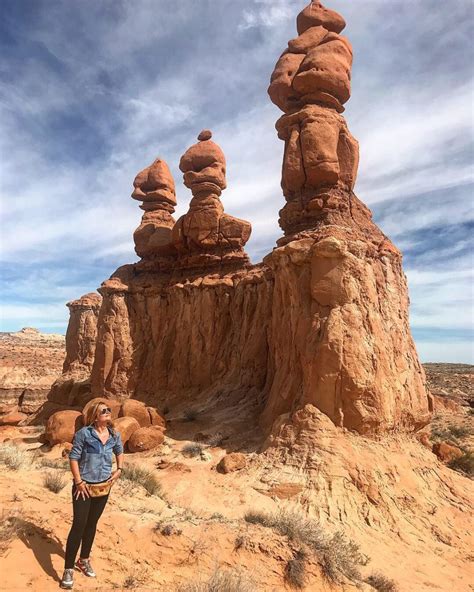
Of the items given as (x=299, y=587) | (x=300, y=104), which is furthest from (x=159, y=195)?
(x=299, y=587)

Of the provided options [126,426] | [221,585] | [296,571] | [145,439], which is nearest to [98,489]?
[221,585]

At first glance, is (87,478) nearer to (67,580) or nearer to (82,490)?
(82,490)

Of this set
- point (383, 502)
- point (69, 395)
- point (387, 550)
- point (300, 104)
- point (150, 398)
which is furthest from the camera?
point (69, 395)

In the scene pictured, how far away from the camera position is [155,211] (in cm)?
2489

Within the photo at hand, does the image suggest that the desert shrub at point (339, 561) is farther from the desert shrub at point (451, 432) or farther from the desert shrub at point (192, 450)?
the desert shrub at point (451, 432)

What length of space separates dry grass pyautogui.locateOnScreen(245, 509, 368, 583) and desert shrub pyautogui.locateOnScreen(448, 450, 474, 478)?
7.32 meters

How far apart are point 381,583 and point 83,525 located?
4.71m

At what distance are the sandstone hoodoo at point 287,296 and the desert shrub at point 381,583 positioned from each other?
4.11 m

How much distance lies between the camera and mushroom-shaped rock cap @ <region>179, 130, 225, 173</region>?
2184 centimetres

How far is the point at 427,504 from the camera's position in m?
9.84

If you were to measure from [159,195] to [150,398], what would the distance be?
1222 cm

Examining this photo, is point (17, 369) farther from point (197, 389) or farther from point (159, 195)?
point (197, 389)

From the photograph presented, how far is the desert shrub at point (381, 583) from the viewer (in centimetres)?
633

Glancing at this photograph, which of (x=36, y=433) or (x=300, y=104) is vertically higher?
(x=300, y=104)
